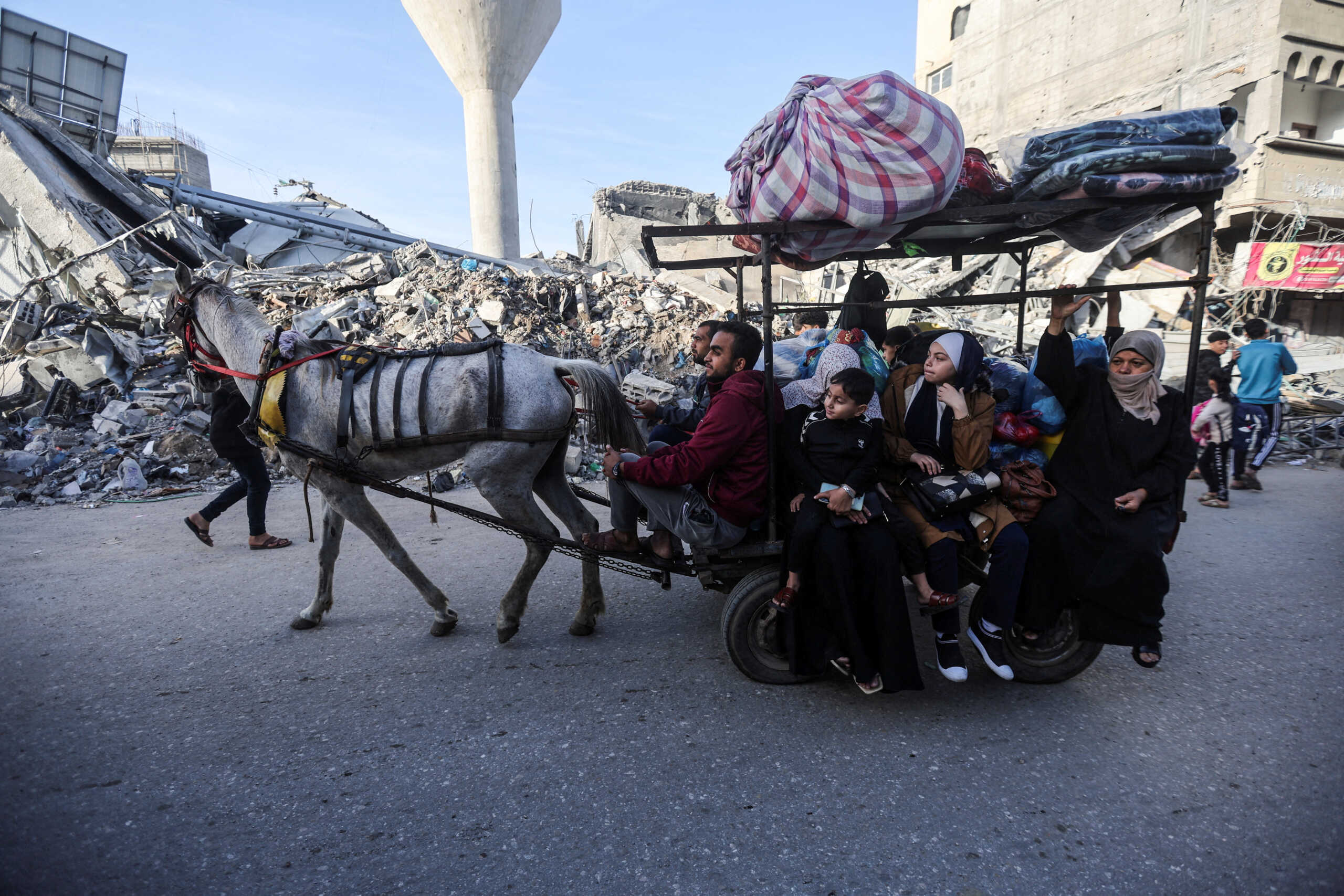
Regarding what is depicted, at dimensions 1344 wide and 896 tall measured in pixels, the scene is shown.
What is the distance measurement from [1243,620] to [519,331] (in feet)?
31.1

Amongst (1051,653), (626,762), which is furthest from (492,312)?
(1051,653)

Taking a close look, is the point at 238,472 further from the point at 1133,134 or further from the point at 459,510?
the point at 1133,134

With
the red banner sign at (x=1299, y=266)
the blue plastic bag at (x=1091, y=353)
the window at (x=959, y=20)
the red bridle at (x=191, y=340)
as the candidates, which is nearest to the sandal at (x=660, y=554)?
the red bridle at (x=191, y=340)

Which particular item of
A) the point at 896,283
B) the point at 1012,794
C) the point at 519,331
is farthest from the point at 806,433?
the point at 896,283

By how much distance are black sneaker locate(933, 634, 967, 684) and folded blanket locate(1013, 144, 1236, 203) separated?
1966mm

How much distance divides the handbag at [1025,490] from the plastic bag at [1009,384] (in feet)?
1.01

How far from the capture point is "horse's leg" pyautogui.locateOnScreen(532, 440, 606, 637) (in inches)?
143

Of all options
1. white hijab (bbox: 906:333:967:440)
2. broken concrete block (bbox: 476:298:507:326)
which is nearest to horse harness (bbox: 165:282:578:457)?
white hijab (bbox: 906:333:967:440)

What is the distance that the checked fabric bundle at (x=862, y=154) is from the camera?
267 cm

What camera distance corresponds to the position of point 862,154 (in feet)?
8.77

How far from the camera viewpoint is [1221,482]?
6234 millimetres

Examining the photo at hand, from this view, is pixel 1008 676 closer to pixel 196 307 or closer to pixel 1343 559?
pixel 1343 559

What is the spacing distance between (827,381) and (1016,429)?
87 centimetres

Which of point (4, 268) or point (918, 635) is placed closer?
point (918, 635)
